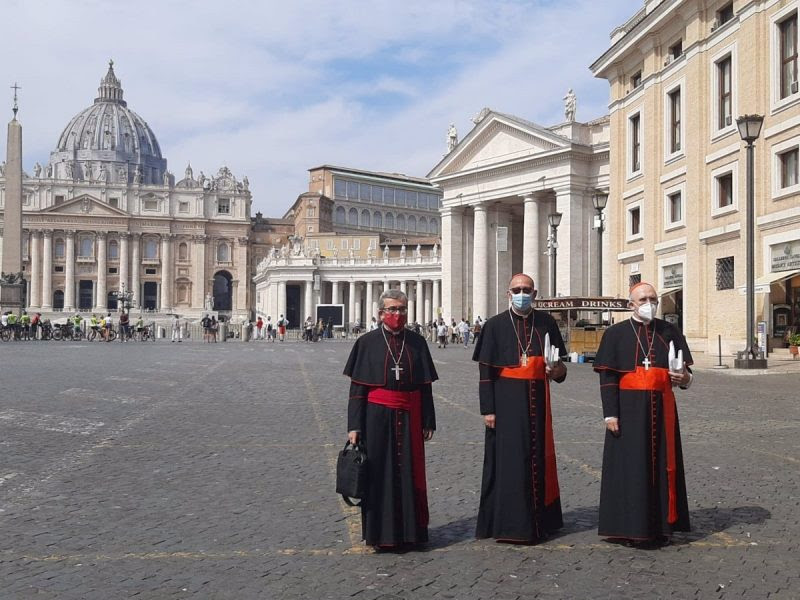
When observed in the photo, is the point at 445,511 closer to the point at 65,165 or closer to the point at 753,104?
the point at 753,104

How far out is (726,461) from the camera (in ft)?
29.1

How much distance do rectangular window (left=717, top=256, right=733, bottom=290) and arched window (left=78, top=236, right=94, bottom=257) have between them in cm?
10522

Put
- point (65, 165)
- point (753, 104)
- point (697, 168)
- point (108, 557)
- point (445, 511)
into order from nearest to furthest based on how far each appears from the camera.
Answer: point (108, 557) < point (445, 511) < point (753, 104) < point (697, 168) < point (65, 165)

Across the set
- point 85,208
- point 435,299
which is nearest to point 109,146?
point 85,208

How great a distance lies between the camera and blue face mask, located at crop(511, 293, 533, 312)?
19.6 ft

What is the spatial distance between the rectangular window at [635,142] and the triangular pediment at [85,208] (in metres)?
95.7

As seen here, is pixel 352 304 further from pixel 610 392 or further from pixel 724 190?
pixel 610 392

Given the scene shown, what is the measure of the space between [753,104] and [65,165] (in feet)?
412

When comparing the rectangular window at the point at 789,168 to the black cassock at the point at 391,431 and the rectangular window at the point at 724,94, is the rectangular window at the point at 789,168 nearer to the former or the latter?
the rectangular window at the point at 724,94

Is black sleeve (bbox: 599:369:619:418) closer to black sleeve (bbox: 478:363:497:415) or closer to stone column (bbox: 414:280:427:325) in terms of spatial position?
black sleeve (bbox: 478:363:497:415)

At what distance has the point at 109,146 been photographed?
13900 cm

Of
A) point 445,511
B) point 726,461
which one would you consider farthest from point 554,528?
point 726,461

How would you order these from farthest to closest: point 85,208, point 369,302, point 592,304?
point 85,208 < point 369,302 < point 592,304

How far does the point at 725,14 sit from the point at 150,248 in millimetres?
104712
